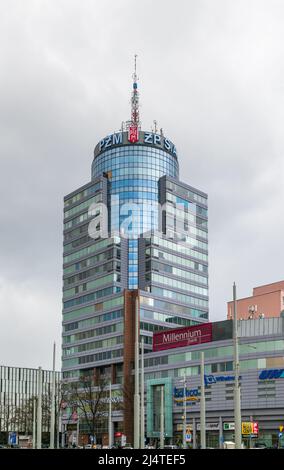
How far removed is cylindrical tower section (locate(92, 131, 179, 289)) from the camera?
152875 mm

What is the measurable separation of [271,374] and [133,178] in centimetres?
6670

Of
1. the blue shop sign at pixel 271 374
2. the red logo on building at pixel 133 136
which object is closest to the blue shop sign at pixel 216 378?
the blue shop sign at pixel 271 374

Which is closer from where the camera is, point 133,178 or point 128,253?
point 128,253

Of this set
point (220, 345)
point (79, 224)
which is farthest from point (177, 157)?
point (220, 345)

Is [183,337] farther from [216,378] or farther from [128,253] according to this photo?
[128,253]

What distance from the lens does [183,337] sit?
120312mm

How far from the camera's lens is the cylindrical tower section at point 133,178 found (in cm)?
15288

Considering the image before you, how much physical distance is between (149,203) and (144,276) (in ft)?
59.0

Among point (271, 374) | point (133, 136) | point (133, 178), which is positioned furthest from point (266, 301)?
point (133, 136)

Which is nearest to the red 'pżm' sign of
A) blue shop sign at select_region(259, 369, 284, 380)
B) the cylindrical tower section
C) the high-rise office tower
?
the high-rise office tower

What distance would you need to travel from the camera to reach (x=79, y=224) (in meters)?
156

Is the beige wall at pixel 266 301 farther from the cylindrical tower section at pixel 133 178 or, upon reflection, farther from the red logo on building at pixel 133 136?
the red logo on building at pixel 133 136

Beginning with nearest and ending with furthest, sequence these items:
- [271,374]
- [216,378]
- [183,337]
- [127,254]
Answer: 1. [271,374]
2. [216,378]
3. [183,337]
4. [127,254]
